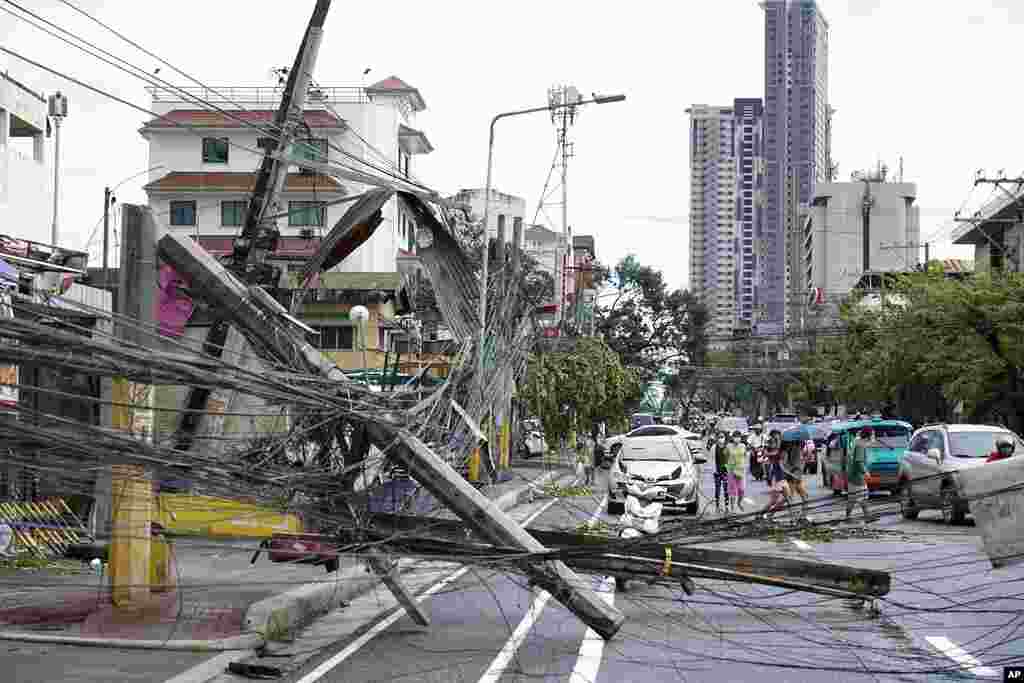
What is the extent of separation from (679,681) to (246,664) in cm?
332

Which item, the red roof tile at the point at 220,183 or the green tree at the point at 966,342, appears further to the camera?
the red roof tile at the point at 220,183

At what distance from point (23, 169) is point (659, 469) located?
19.2 meters

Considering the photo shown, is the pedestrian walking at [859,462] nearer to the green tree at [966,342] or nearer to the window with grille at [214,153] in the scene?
the green tree at [966,342]

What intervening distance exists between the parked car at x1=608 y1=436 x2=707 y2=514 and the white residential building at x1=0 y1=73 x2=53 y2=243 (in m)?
16.3

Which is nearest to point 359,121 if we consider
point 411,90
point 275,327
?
point 411,90

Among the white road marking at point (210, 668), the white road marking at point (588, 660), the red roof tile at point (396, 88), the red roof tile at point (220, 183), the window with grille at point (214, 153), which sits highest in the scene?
the red roof tile at point (396, 88)

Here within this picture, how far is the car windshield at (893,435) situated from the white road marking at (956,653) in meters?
22.4

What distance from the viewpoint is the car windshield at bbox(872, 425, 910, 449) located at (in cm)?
3391

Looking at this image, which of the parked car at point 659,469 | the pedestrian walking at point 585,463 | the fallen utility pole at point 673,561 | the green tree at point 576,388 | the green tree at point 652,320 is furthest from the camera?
the green tree at point 652,320

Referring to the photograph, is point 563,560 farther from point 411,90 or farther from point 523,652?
point 411,90

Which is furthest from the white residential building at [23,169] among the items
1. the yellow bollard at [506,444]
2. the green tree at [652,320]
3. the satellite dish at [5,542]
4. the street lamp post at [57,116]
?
the green tree at [652,320]

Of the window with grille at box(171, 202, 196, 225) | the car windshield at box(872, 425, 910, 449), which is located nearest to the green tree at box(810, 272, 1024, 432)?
the car windshield at box(872, 425, 910, 449)

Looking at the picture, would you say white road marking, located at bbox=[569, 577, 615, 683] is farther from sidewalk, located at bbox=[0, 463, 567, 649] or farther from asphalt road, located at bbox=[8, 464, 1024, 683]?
sidewalk, located at bbox=[0, 463, 567, 649]

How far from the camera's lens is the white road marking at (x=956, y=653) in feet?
33.1
